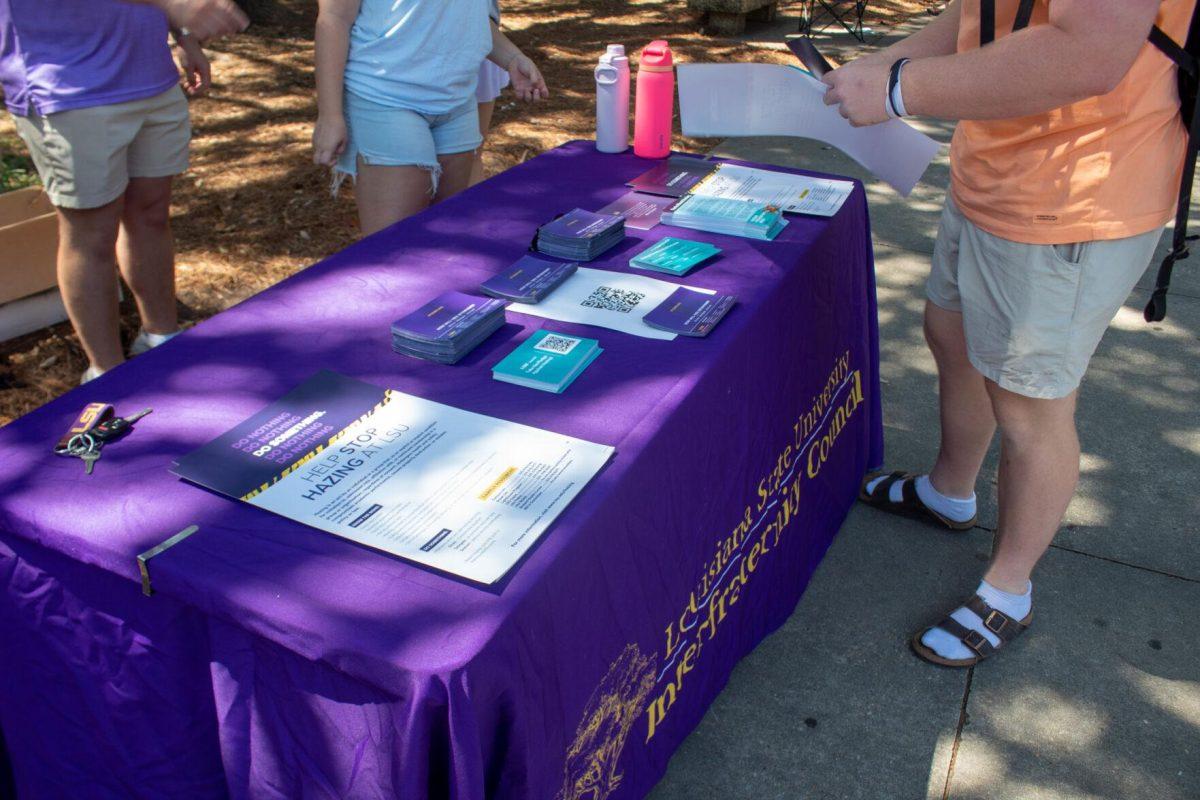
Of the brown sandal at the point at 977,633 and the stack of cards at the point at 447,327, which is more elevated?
the stack of cards at the point at 447,327

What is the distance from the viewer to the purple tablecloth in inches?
43.3

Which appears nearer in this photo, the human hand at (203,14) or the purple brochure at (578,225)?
the purple brochure at (578,225)

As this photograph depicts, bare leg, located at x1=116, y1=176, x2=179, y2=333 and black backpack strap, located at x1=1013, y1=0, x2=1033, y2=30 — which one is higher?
black backpack strap, located at x1=1013, y1=0, x2=1033, y2=30

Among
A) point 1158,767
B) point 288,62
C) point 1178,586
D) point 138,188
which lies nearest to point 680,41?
point 288,62

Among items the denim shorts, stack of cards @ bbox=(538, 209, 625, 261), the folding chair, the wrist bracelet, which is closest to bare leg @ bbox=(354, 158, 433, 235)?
the denim shorts

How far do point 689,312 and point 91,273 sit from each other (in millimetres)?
1959

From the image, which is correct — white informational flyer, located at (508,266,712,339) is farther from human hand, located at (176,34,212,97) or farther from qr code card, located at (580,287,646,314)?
human hand, located at (176,34,212,97)

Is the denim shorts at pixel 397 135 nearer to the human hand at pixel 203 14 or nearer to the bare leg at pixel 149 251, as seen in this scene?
→ the human hand at pixel 203 14

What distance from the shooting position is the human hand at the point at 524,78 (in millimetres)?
2801

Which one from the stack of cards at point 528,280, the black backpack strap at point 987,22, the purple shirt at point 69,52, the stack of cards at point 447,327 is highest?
the purple shirt at point 69,52

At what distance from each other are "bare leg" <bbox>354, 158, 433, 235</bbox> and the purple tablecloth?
470mm

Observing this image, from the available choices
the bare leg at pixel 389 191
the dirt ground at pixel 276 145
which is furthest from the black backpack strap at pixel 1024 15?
the dirt ground at pixel 276 145

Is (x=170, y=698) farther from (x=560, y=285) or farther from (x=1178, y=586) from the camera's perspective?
(x=1178, y=586)

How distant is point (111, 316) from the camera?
2881 mm
